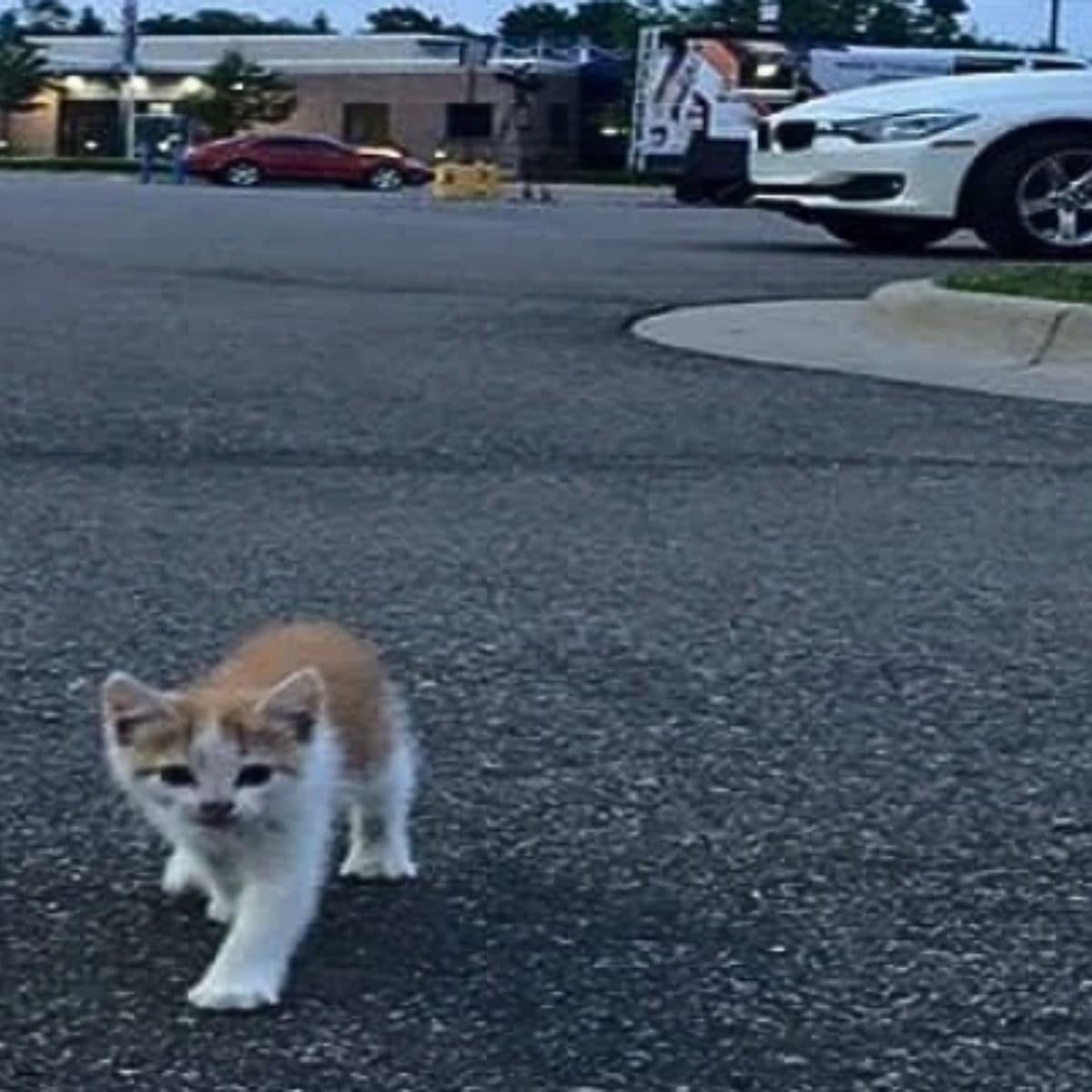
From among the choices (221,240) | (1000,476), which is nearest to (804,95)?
(221,240)

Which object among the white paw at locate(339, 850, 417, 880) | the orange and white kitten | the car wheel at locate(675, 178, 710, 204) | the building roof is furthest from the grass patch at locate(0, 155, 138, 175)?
the orange and white kitten

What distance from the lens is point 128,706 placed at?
133 inches

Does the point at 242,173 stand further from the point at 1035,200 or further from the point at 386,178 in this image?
the point at 1035,200

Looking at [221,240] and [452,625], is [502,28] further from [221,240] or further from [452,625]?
[452,625]

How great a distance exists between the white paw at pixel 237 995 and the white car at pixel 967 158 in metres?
12.2

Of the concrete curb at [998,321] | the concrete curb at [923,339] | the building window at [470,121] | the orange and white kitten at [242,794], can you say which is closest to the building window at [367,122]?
the building window at [470,121]

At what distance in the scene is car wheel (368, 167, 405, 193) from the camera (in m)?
59.3

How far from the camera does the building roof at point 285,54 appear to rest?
285 ft

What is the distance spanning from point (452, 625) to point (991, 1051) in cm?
240

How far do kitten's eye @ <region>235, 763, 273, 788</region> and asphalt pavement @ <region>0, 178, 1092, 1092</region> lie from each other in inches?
10.4

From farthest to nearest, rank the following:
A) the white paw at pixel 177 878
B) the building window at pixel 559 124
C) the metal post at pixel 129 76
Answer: the metal post at pixel 129 76, the building window at pixel 559 124, the white paw at pixel 177 878

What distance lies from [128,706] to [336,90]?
8686 cm

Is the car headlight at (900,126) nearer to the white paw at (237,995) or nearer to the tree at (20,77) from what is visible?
the white paw at (237,995)

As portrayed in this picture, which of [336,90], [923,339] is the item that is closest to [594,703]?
[923,339]
